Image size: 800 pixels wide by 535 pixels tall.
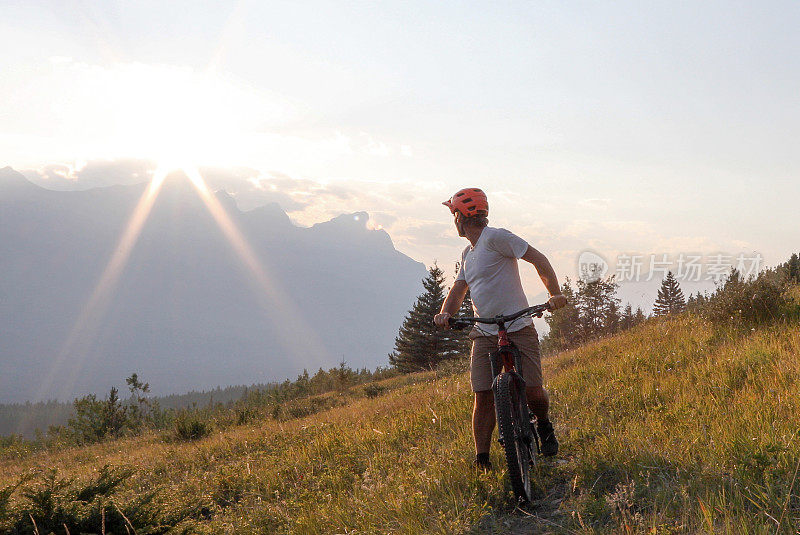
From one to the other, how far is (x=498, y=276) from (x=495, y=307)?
280 millimetres

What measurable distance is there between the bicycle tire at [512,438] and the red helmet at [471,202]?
151 cm

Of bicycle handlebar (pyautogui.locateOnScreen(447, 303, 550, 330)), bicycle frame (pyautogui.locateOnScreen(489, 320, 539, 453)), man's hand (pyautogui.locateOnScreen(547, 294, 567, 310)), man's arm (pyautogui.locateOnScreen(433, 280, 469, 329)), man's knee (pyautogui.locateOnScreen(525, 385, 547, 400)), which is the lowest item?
man's knee (pyautogui.locateOnScreen(525, 385, 547, 400))

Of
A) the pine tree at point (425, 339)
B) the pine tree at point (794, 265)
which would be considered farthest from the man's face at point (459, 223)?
the pine tree at point (425, 339)

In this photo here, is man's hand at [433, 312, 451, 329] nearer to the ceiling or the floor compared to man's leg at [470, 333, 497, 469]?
nearer to the ceiling

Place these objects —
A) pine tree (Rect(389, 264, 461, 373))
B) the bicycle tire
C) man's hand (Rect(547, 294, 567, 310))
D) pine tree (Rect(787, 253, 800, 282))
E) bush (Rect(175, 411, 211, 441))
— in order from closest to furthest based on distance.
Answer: the bicycle tire → man's hand (Rect(547, 294, 567, 310)) → bush (Rect(175, 411, 211, 441)) → pine tree (Rect(787, 253, 800, 282)) → pine tree (Rect(389, 264, 461, 373))

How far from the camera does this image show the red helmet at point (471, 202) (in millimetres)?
4645

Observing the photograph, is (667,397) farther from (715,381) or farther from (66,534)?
(66,534)

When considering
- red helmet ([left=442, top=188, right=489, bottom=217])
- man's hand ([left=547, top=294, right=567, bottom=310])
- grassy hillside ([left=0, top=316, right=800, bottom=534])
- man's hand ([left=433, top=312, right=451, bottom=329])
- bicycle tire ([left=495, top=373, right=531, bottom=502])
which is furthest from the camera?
red helmet ([left=442, top=188, right=489, bottom=217])

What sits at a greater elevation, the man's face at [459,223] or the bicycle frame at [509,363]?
the man's face at [459,223]

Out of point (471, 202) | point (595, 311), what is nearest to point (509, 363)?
point (471, 202)

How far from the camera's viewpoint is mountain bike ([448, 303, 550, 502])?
3.88 metres

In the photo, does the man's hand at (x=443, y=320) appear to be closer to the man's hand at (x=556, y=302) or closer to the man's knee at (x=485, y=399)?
the man's knee at (x=485, y=399)

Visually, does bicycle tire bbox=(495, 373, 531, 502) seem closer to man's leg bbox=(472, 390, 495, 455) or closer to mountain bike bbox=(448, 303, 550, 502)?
mountain bike bbox=(448, 303, 550, 502)

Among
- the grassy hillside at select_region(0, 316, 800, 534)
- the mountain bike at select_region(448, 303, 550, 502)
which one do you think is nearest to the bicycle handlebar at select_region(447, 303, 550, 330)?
the mountain bike at select_region(448, 303, 550, 502)
